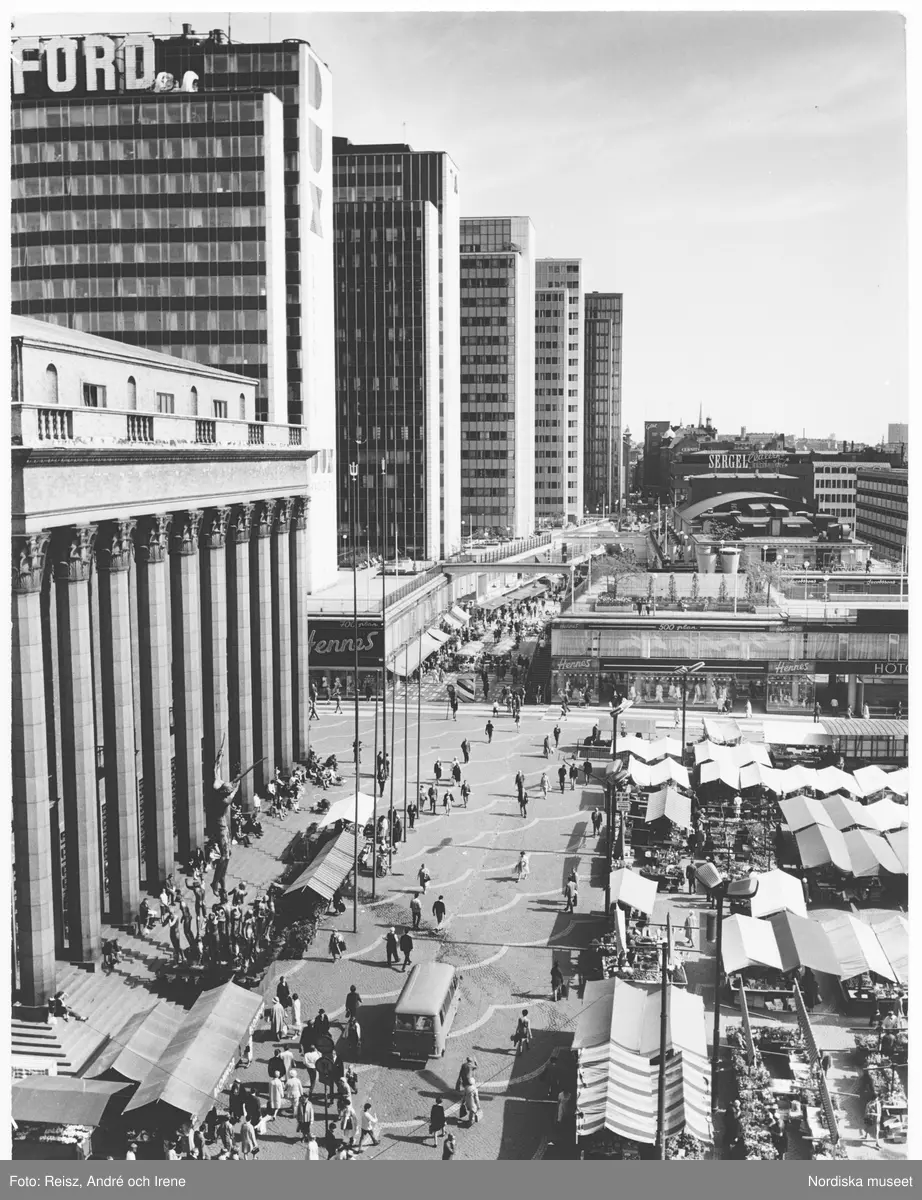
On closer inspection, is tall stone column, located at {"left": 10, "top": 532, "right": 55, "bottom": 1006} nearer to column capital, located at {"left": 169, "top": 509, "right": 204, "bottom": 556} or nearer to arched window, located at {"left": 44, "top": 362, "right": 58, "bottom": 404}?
arched window, located at {"left": 44, "top": 362, "right": 58, "bottom": 404}

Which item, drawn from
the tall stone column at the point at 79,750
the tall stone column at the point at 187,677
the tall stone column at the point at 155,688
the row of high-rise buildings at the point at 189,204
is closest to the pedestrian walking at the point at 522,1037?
the tall stone column at the point at 79,750

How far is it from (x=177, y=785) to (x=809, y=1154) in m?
28.0

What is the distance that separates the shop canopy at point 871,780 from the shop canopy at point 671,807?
8472mm

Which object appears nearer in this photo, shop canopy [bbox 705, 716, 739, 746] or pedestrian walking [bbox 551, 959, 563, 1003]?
pedestrian walking [bbox 551, 959, 563, 1003]

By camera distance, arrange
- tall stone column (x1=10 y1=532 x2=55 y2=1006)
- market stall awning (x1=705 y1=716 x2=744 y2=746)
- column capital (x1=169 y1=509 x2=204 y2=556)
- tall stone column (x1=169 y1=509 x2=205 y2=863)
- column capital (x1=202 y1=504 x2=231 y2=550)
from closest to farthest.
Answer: tall stone column (x1=10 y1=532 x2=55 y2=1006) → column capital (x1=169 y1=509 x2=204 y2=556) → tall stone column (x1=169 y1=509 x2=205 y2=863) → column capital (x1=202 y1=504 x2=231 y2=550) → market stall awning (x1=705 y1=716 x2=744 y2=746)

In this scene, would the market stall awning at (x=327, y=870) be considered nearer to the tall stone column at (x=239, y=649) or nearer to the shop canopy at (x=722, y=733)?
the tall stone column at (x=239, y=649)

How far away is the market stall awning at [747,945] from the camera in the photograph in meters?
36.3

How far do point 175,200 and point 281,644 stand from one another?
4118 centimetres

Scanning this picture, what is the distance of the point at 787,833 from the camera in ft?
169

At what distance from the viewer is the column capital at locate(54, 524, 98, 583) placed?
3538 centimetres

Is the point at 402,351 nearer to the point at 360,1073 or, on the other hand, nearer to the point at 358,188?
the point at 358,188

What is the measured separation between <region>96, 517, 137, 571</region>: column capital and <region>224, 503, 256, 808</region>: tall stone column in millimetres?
12847

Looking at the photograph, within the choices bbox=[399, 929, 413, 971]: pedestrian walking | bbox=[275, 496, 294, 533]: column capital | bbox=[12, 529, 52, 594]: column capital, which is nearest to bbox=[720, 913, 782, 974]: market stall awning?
bbox=[399, 929, 413, 971]: pedestrian walking

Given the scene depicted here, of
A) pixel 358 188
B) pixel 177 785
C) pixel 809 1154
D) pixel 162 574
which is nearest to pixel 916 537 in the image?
pixel 809 1154
